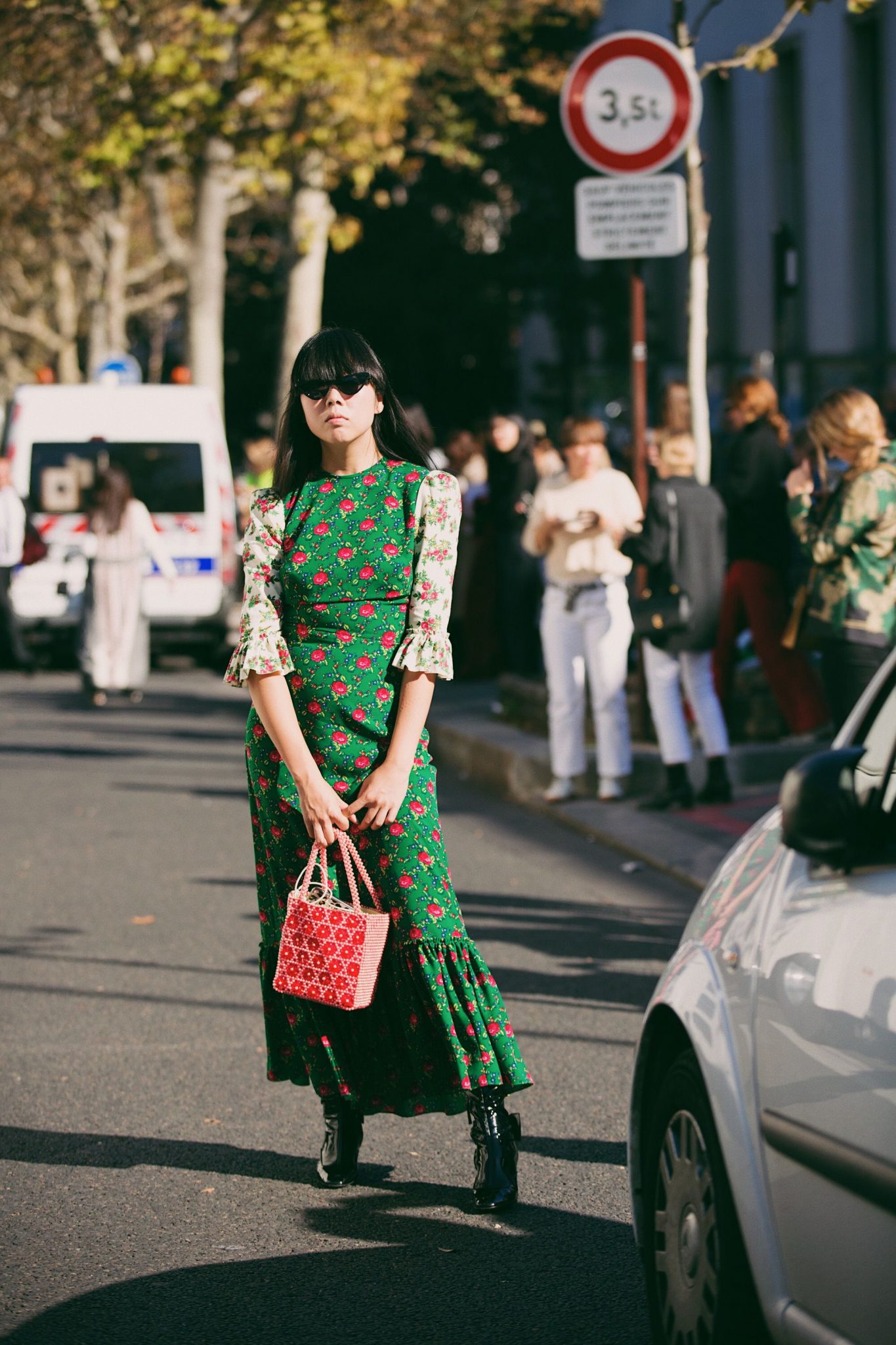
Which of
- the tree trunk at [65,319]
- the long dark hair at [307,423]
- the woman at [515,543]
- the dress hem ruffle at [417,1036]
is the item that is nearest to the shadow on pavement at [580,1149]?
the dress hem ruffle at [417,1036]

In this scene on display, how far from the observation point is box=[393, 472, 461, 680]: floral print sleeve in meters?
4.39

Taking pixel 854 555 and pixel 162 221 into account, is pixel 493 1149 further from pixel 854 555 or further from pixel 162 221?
pixel 162 221

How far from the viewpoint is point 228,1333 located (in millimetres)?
3893

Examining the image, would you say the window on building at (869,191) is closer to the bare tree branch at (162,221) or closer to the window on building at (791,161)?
the window on building at (791,161)

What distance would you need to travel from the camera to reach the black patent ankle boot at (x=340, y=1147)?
4.69 metres

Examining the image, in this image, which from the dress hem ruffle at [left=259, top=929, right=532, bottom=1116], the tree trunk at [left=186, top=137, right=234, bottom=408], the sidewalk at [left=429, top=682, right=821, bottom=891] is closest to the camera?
the dress hem ruffle at [left=259, top=929, right=532, bottom=1116]

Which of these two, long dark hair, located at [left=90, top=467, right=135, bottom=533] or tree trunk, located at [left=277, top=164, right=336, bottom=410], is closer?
long dark hair, located at [left=90, top=467, right=135, bottom=533]

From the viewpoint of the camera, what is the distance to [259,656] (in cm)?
434

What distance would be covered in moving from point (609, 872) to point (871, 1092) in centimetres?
593

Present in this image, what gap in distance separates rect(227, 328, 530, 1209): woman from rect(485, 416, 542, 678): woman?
32.3 ft

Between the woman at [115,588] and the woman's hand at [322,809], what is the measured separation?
11.8 metres

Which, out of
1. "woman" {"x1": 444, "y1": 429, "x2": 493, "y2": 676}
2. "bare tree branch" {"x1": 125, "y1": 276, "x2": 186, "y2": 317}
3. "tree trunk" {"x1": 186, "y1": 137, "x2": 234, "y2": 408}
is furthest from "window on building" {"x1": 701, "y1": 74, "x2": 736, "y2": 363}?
"bare tree branch" {"x1": 125, "y1": 276, "x2": 186, "y2": 317}

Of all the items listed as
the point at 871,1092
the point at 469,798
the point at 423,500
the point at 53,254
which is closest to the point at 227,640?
the point at 469,798

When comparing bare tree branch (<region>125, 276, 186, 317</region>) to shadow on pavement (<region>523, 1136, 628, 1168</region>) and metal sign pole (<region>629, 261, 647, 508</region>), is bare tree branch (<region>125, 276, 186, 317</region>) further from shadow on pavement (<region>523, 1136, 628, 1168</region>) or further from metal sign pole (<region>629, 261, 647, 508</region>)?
shadow on pavement (<region>523, 1136, 628, 1168</region>)
